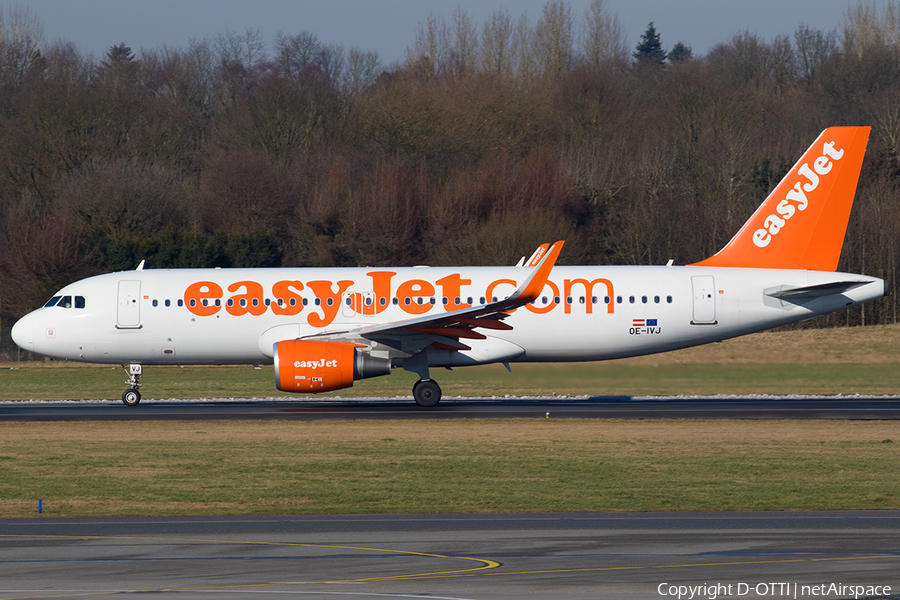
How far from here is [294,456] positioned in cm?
1848

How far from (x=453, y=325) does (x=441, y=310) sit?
1.68 metres

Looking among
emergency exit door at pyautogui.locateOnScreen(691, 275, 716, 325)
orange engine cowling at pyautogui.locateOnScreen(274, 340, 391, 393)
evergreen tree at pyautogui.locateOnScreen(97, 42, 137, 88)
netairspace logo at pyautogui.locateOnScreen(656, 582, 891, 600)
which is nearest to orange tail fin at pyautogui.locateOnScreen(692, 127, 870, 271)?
emergency exit door at pyautogui.locateOnScreen(691, 275, 716, 325)

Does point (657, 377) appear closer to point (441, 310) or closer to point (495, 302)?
point (495, 302)

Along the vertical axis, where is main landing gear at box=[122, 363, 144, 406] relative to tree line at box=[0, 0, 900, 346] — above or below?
below

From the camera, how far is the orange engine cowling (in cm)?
2477

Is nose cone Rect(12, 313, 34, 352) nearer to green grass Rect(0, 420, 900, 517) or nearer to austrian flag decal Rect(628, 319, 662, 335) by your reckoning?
green grass Rect(0, 420, 900, 517)

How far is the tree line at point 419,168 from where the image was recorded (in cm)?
5344

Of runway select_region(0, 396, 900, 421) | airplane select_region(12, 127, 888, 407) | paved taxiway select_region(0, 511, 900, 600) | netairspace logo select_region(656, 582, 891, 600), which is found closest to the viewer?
netairspace logo select_region(656, 582, 891, 600)

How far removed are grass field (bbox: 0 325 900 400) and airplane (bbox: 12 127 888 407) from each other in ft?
2.21

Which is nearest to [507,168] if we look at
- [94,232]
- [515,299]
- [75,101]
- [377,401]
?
[94,232]

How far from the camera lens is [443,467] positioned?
1738 centimetres

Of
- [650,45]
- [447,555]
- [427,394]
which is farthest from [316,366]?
[650,45]

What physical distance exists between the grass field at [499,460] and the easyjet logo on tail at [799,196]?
10.7 ft

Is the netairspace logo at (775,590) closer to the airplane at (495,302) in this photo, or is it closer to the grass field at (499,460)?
the grass field at (499,460)
